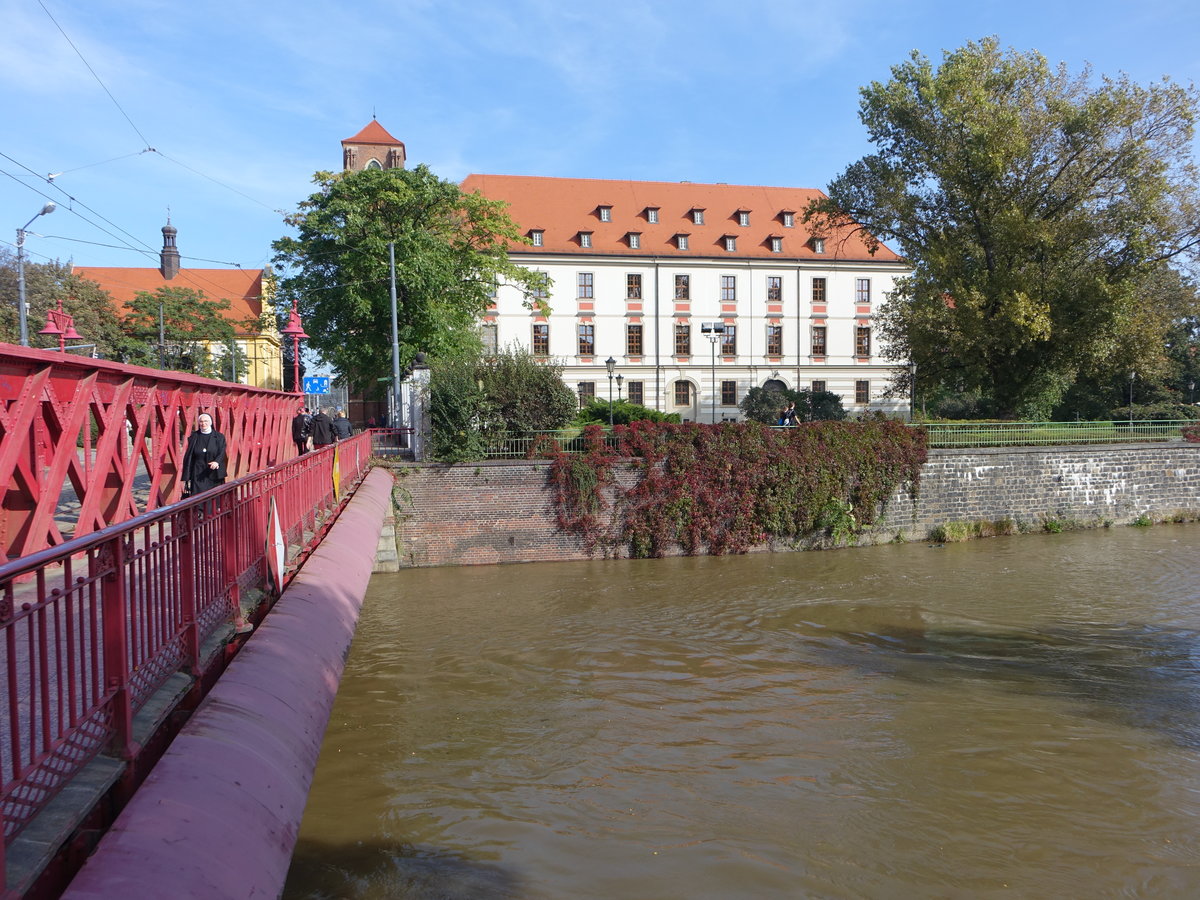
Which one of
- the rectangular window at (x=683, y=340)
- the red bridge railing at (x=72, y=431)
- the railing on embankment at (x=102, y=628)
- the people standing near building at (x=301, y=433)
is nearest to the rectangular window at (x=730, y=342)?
the rectangular window at (x=683, y=340)

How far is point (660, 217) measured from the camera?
52125mm

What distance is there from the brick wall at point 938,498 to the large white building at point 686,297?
22615mm

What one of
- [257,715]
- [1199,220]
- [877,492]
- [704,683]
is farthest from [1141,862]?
[1199,220]

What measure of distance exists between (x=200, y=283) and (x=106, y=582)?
76155mm

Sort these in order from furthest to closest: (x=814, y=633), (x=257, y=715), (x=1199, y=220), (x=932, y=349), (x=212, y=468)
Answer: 1. (x=932, y=349)
2. (x=1199, y=220)
3. (x=814, y=633)
4. (x=212, y=468)
5. (x=257, y=715)

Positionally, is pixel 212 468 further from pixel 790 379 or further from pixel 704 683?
pixel 790 379

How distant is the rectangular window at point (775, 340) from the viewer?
51.0 metres

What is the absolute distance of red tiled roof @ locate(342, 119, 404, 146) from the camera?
174ft

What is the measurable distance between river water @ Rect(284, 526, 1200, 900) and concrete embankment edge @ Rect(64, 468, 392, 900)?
207cm

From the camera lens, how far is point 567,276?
1927 inches

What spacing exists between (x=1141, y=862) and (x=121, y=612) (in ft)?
24.1

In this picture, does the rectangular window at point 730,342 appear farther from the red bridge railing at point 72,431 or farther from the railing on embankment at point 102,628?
the railing on embankment at point 102,628

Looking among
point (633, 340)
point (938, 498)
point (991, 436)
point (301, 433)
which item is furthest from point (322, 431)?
point (633, 340)

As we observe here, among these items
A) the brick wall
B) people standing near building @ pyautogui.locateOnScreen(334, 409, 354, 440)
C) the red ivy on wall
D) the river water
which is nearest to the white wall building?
the brick wall
